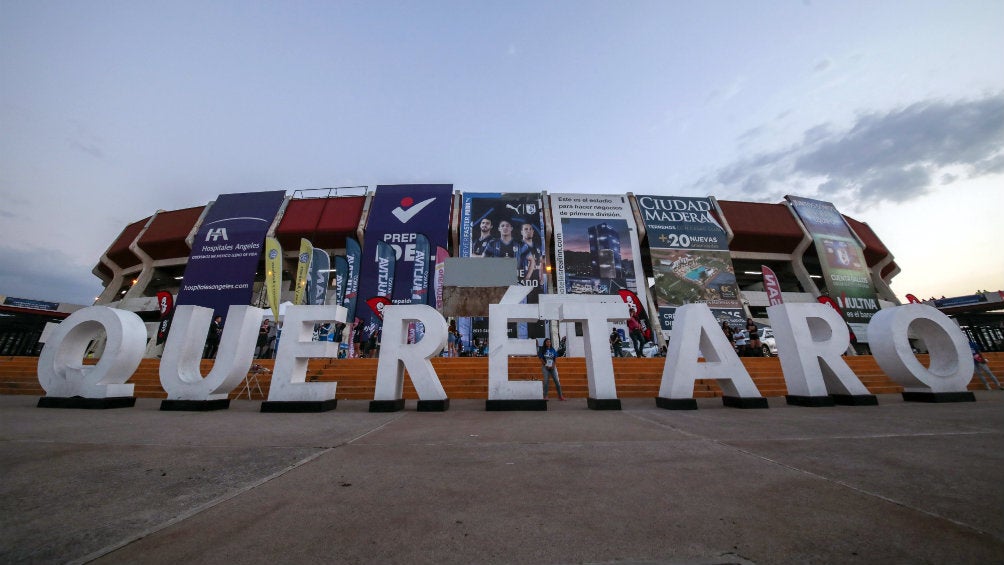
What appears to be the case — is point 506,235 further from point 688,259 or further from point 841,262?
point 841,262

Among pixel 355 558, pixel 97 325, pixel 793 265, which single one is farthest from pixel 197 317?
pixel 793 265

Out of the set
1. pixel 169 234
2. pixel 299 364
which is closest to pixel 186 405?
pixel 299 364

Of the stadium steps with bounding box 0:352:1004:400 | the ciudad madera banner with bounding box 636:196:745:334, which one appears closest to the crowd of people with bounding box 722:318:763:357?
the stadium steps with bounding box 0:352:1004:400

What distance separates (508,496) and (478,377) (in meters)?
7.91

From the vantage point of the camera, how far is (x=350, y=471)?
8.27 feet

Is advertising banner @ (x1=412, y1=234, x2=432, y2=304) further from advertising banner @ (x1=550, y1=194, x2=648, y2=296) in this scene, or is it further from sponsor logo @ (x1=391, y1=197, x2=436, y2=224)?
advertising banner @ (x1=550, y1=194, x2=648, y2=296)

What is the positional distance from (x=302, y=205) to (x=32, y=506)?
84.0ft

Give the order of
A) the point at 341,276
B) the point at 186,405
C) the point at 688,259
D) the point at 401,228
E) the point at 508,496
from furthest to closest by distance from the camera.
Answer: the point at 688,259, the point at 401,228, the point at 341,276, the point at 186,405, the point at 508,496

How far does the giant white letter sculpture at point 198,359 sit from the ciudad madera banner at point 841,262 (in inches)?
1190

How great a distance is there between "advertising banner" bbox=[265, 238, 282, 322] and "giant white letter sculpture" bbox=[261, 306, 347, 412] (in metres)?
9.83

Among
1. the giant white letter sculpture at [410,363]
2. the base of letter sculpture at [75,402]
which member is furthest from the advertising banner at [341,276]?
the giant white letter sculpture at [410,363]

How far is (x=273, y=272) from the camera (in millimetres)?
15430

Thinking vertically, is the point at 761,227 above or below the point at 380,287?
above

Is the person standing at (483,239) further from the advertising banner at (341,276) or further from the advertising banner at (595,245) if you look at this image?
the advertising banner at (341,276)
